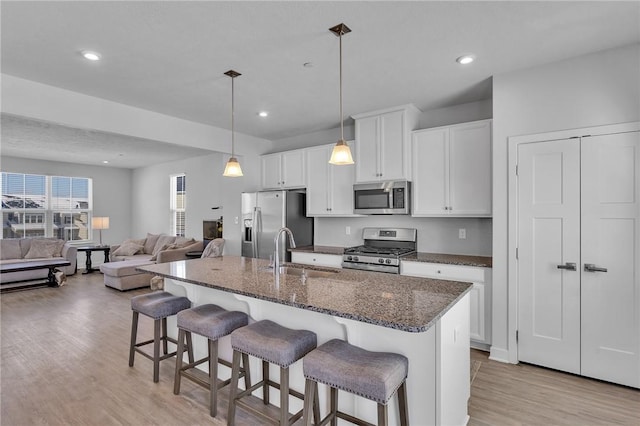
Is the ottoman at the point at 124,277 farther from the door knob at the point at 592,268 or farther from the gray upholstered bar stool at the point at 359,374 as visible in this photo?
the door knob at the point at 592,268

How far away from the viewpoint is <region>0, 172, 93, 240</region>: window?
728cm

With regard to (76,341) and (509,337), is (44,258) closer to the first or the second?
(76,341)

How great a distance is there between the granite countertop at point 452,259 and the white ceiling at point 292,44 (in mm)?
Result: 1746

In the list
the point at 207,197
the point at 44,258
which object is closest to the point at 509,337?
the point at 207,197

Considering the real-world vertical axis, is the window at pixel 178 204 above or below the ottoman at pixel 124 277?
above

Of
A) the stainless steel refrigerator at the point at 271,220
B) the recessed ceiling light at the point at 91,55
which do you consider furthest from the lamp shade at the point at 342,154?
the stainless steel refrigerator at the point at 271,220

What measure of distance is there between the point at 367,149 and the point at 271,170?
1.80 meters

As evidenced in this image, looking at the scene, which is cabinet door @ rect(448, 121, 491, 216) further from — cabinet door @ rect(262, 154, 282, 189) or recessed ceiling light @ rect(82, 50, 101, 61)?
recessed ceiling light @ rect(82, 50, 101, 61)

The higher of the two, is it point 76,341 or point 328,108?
point 328,108

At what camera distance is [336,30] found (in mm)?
2291

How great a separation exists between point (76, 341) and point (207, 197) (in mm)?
3790

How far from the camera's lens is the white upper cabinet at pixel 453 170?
3.40 metres

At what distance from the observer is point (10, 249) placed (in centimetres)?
670

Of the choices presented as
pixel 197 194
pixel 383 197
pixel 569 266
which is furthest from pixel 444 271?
pixel 197 194
